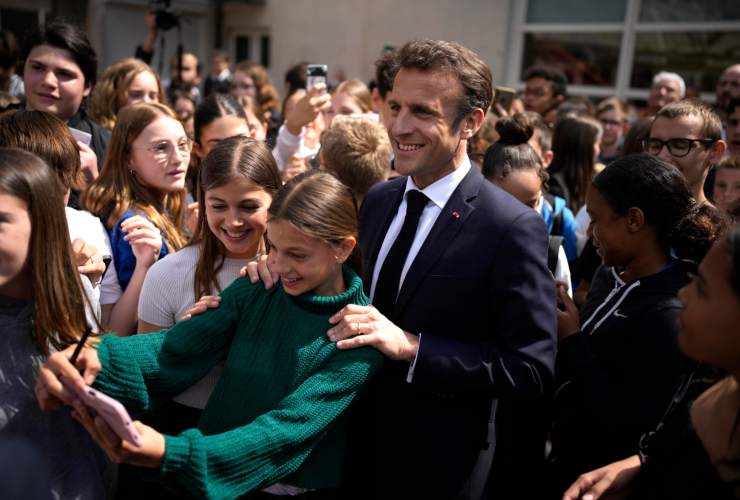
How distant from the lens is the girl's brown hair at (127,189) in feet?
8.23

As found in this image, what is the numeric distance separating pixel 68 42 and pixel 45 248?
2.17 meters

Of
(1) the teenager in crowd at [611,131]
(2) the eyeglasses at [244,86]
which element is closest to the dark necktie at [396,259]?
(1) the teenager in crowd at [611,131]

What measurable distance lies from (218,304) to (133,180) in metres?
1.19

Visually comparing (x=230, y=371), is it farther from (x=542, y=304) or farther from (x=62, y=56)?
(x=62, y=56)

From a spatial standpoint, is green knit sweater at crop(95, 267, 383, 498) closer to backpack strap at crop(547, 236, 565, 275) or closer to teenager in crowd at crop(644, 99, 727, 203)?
backpack strap at crop(547, 236, 565, 275)

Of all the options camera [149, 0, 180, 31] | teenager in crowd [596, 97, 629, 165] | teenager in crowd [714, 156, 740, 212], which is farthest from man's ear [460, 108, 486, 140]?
camera [149, 0, 180, 31]

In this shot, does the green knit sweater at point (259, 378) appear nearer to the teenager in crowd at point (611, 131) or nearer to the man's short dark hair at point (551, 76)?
the man's short dark hair at point (551, 76)

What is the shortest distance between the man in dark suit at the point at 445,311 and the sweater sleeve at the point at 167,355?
32 centimetres

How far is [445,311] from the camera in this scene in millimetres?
1656

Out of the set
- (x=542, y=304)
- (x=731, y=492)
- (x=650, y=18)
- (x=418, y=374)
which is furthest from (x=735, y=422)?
(x=650, y=18)

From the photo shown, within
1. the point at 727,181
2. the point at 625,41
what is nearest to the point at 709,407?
the point at 727,181

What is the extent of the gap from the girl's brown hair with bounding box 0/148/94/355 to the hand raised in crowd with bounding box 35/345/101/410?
8cm

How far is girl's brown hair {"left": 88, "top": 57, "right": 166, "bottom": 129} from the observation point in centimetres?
379

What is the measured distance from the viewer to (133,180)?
2.60 meters
